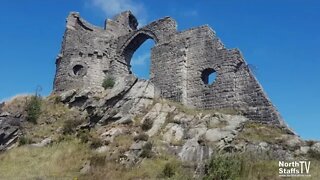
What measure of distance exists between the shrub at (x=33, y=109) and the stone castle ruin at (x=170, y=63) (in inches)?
132

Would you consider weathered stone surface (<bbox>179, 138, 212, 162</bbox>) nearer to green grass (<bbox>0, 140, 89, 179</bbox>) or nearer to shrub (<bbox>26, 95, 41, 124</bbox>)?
green grass (<bbox>0, 140, 89, 179</bbox>)

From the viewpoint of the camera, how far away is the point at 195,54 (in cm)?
2775

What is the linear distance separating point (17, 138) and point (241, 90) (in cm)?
1387

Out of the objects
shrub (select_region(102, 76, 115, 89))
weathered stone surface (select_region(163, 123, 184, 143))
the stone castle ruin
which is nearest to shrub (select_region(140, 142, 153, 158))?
weathered stone surface (select_region(163, 123, 184, 143))

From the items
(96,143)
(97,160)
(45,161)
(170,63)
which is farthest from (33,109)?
(170,63)

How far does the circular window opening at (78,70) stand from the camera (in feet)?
106

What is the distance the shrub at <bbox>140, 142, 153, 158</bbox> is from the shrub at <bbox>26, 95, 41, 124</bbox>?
31.1ft

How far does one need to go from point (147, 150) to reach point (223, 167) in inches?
187

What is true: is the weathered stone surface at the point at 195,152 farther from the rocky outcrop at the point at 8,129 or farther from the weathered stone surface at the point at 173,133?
the rocky outcrop at the point at 8,129

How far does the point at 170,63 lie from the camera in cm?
2853

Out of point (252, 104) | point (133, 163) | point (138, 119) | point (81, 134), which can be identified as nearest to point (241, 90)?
point (252, 104)

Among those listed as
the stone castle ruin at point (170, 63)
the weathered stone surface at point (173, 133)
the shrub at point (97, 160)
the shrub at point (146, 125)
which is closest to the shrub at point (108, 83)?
the stone castle ruin at point (170, 63)

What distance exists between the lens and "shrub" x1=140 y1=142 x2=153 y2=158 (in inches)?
830

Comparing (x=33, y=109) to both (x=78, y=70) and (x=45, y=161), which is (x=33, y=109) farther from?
(x=45, y=161)
